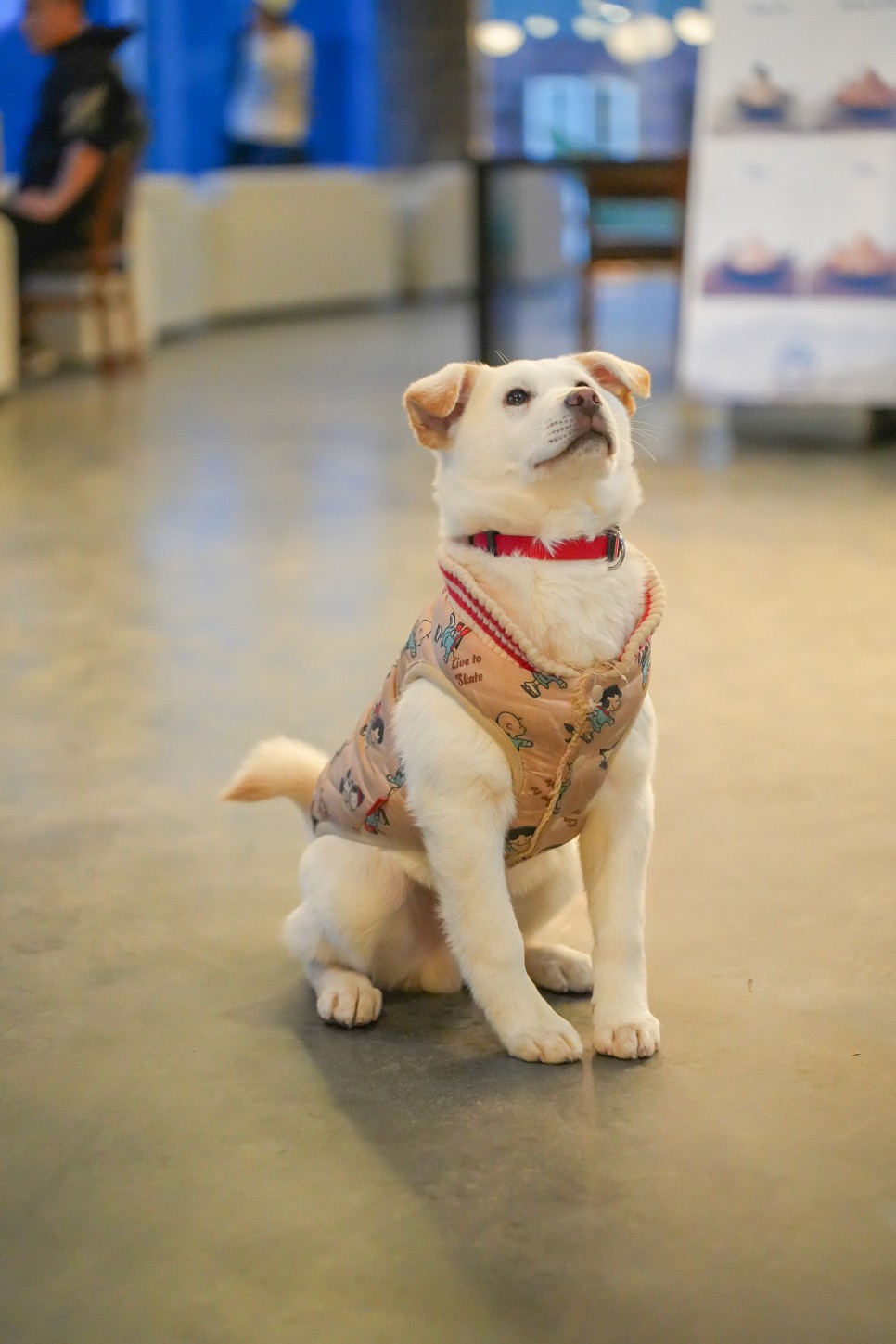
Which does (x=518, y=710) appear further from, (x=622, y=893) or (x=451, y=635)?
(x=622, y=893)

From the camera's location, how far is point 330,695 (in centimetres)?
286

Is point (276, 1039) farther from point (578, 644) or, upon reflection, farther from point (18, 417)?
point (18, 417)

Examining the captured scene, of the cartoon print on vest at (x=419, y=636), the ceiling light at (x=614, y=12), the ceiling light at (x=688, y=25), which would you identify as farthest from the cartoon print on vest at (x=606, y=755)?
the ceiling light at (x=614, y=12)

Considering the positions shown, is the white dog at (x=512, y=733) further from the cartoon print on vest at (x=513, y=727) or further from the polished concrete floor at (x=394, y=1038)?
the polished concrete floor at (x=394, y=1038)

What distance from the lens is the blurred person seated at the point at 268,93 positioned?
973 cm

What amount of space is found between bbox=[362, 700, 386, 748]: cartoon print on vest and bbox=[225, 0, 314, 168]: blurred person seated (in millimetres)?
8937

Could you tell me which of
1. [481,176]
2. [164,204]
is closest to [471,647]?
[481,176]

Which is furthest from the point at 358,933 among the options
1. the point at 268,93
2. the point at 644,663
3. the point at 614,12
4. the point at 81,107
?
the point at 614,12

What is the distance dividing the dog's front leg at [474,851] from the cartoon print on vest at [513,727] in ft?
0.06

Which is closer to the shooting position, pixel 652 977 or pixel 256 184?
pixel 652 977

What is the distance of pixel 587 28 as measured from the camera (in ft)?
39.6

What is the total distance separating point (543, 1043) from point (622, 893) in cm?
18

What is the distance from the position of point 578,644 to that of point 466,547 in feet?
0.57

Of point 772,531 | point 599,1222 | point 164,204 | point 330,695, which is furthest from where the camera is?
point 164,204
